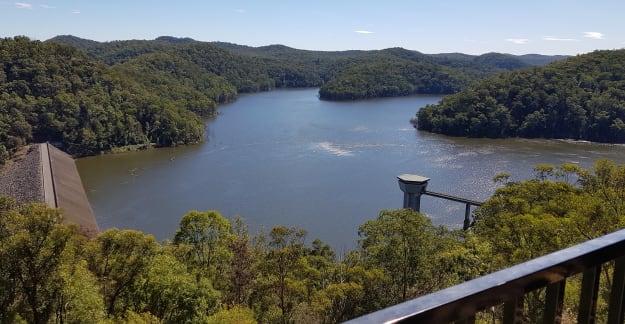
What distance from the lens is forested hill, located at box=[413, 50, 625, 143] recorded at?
176 feet

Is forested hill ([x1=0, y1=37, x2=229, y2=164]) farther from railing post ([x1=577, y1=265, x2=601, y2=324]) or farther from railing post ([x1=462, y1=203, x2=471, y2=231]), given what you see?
railing post ([x1=577, y1=265, x2=601, y2=324])

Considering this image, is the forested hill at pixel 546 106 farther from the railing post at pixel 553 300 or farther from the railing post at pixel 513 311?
the railing post at pixel 513 311

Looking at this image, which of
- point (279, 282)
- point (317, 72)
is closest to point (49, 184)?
point (279, 282)

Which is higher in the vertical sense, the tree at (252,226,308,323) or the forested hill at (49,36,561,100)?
the forested hill at (49,36,561,100)

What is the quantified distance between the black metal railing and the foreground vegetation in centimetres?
972

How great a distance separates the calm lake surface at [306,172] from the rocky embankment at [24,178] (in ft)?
10.6

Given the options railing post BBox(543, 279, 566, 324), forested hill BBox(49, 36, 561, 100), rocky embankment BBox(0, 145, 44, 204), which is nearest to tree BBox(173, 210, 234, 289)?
rocky embankment BBox(0, 145, 44, 204)

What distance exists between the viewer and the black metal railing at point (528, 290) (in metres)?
0.99

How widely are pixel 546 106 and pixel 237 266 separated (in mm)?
52962

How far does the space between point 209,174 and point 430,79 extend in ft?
257

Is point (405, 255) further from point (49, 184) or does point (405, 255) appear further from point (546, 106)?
point (546, 106)

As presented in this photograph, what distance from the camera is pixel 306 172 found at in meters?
34.5

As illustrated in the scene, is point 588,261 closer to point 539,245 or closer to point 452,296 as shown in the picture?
point 452,296

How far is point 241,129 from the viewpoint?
53219 mm
